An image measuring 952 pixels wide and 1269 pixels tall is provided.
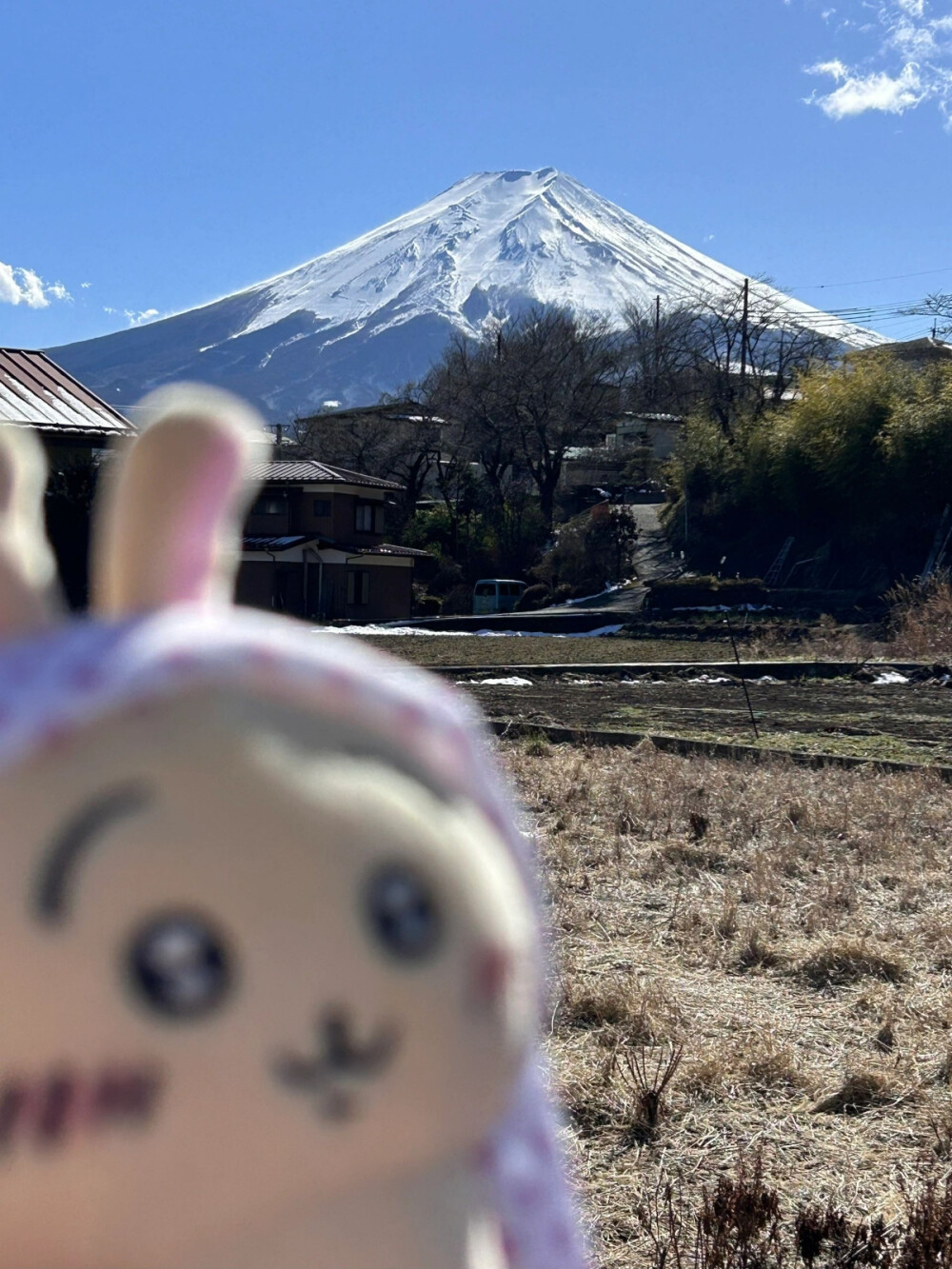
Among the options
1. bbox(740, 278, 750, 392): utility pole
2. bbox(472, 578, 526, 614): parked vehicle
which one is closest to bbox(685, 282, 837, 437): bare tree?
bbox(740, 278, 750, 392): utility pole

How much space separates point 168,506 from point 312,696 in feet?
0.62

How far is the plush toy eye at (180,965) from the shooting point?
0.68 m

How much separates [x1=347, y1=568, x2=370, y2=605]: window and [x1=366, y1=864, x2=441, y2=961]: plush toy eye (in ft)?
119

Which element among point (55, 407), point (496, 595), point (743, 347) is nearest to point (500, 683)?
point (55, 407)

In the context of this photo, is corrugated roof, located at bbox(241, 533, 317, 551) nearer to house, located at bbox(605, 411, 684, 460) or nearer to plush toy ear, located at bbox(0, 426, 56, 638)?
house, located at bbox(605, 411, 684, 460)

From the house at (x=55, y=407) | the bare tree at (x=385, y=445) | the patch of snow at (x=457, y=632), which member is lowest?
the patch of snow at (x=457, y=632)

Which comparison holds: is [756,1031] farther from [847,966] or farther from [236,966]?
[236,966]

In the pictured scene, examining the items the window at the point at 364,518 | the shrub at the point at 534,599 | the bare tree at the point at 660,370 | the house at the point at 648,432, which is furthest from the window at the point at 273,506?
the bare tree at the point at 660,370

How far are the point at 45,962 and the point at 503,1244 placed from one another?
17.1 inches

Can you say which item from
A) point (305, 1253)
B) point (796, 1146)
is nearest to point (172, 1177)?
point (305, 1253)

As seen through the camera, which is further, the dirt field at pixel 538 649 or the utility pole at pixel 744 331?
the utility pole at pixel 744 331

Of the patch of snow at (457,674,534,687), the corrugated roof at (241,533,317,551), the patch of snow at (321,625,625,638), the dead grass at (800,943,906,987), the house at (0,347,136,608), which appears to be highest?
the house at (0,347,136,608)

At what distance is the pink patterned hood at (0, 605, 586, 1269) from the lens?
2.47 feet

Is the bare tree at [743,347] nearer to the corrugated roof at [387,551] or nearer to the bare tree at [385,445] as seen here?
the bare tree at [385,445]
